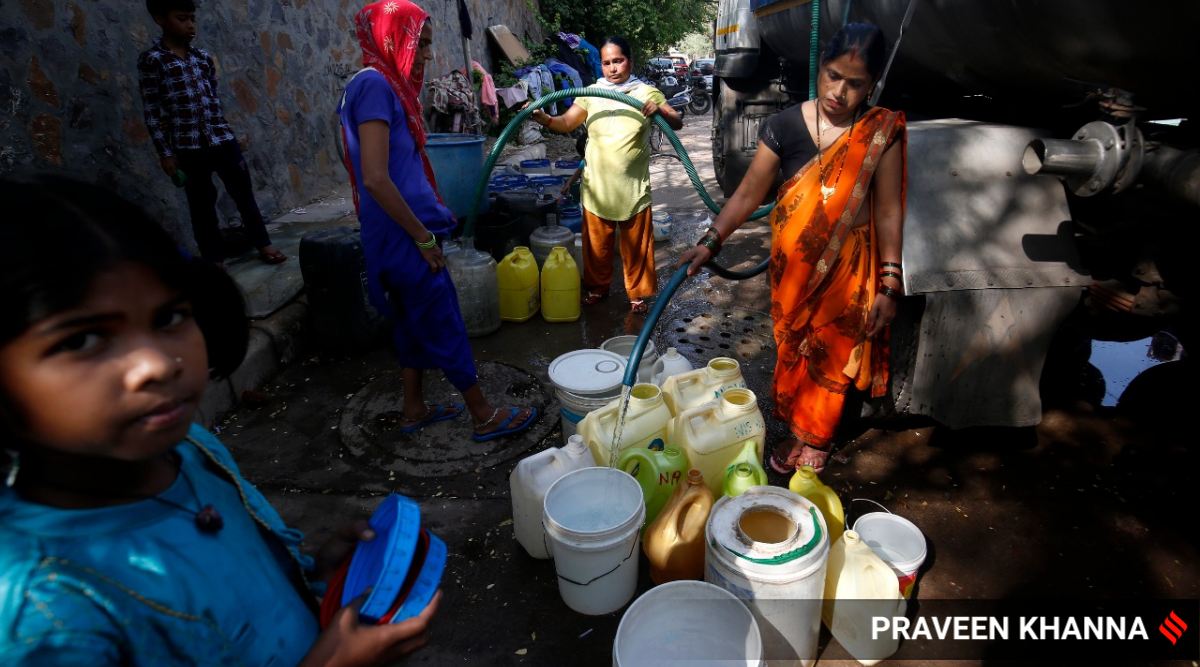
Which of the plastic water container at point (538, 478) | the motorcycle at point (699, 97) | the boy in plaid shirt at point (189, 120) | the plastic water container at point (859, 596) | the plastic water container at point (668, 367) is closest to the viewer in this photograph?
the plastic water container at point (859, 596)

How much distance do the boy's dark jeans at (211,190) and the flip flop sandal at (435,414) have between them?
191 centimetres

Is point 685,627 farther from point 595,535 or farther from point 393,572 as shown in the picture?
point 393,572

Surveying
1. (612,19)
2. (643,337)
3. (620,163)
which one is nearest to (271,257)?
(620,163)

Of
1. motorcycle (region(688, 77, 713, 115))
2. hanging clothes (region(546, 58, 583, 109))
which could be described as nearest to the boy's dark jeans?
hanging clothes (region(546, 58, 583, 109))

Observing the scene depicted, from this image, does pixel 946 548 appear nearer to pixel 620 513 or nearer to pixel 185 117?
pixel 620 513

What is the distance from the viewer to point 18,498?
709mm

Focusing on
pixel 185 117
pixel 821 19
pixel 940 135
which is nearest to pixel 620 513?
pixel 940 135

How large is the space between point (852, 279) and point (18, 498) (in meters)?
2.36

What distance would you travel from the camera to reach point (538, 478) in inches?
85.0

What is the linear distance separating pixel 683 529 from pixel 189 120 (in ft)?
12.5

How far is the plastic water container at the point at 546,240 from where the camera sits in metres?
4.64

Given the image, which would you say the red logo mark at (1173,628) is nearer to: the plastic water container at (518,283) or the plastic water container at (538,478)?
the plastic water container at (538,478)

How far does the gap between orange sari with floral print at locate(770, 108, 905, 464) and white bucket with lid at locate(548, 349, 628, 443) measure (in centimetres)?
75

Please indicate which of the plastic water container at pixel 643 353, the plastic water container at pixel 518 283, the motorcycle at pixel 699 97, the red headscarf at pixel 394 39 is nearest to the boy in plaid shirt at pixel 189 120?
the plastic water container at pixel 518 283
